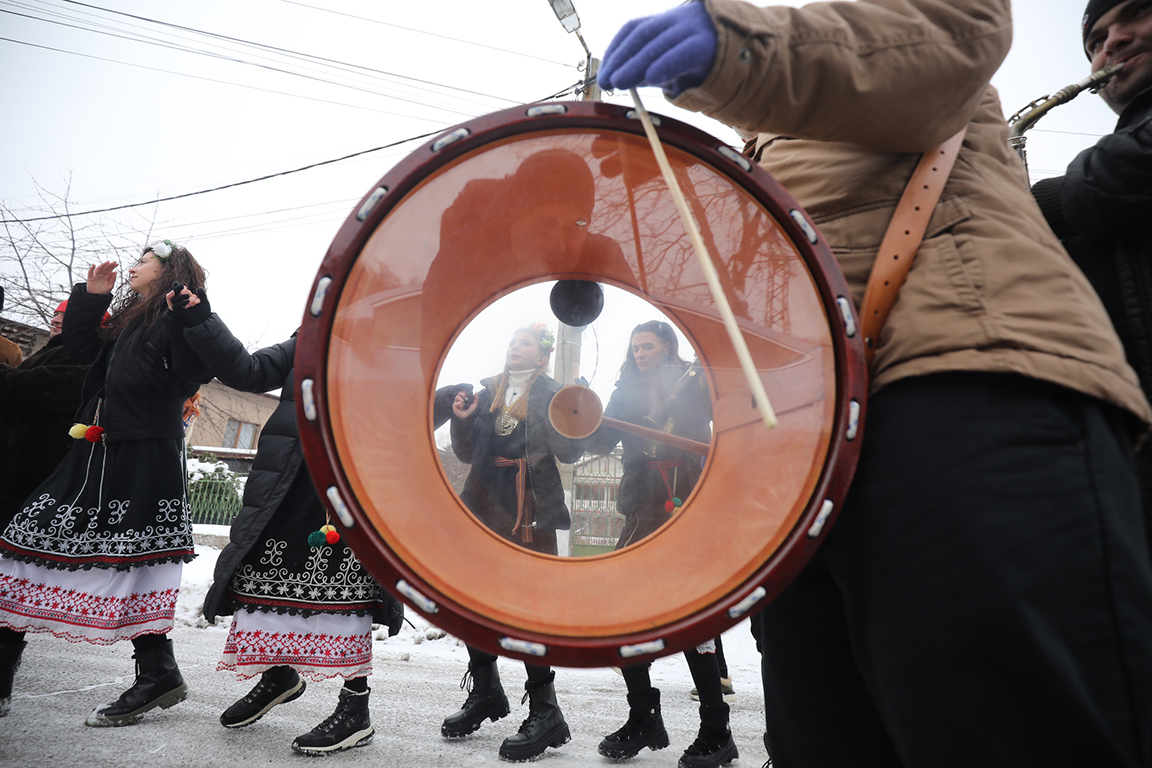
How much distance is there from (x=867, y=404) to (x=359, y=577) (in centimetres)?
217

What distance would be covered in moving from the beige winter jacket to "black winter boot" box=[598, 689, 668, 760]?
2027mm

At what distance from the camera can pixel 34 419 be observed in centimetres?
324

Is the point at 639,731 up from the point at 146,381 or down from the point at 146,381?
down

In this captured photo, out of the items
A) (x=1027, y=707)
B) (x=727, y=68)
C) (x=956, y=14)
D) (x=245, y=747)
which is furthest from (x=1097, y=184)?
(x=245, y=747)

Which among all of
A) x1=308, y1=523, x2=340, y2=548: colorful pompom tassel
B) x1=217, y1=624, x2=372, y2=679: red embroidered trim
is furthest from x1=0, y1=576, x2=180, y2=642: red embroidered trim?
x1=308, y1=523, x2=340, y2=548: colorful pompom tassel

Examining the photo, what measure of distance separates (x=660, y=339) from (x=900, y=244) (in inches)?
14.4

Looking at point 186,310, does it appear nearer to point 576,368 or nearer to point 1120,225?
point 576,368

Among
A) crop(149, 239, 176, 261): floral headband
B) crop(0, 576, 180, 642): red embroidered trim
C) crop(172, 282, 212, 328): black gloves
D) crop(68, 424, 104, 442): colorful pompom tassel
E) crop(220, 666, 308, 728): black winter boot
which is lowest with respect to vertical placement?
crop(220, 666, 308, 728): black winter boot

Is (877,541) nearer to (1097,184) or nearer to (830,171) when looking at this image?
(830,171)

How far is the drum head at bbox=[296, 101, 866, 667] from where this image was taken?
85 centimetres

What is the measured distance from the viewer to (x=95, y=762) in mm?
1966

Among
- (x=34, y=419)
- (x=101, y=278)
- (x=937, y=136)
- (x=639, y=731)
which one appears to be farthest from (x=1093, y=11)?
(x=34, y=419)

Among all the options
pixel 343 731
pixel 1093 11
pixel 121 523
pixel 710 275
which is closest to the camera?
pixel 710 275

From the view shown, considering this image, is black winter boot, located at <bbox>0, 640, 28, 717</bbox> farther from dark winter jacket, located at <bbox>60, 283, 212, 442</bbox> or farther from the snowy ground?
dark winter jacket, located at <bbox>60, 283, 212, 442</bbox>
